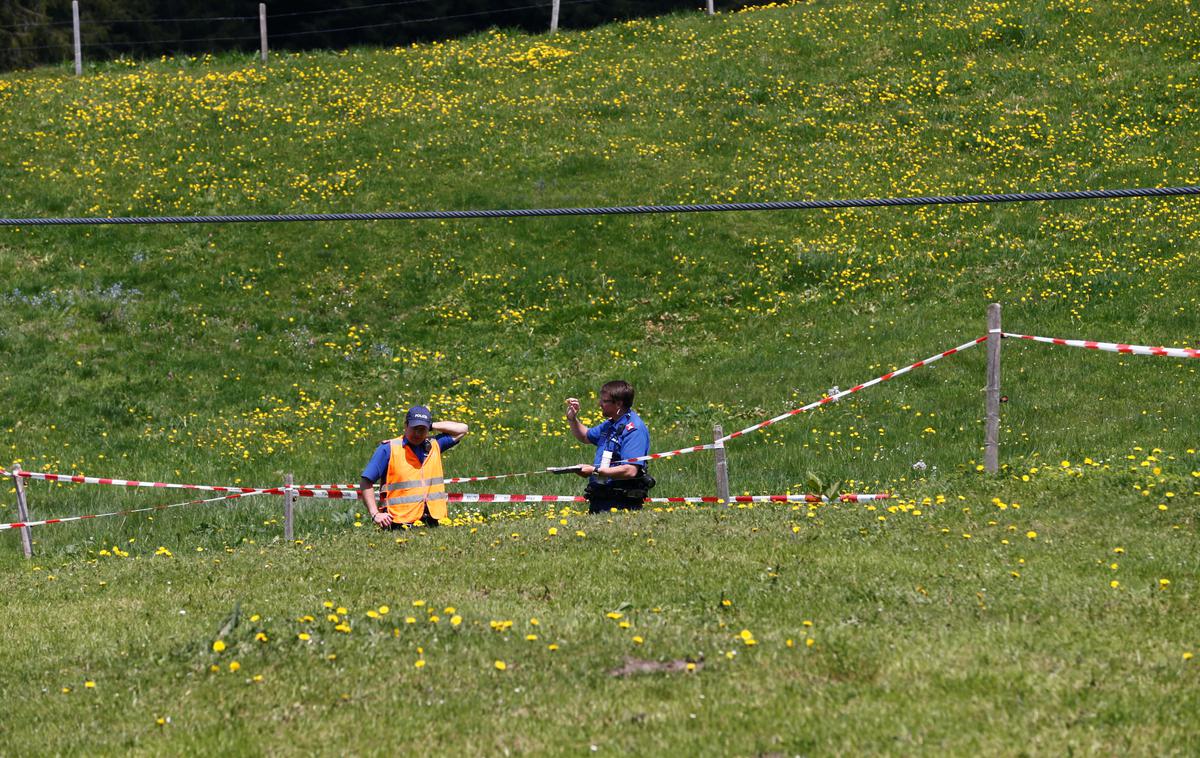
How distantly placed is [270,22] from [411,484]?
42.4 m

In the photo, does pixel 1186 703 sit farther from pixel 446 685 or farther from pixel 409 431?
pixel 409 431

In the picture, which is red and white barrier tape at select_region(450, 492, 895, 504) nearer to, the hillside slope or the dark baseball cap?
the dark baseball cap

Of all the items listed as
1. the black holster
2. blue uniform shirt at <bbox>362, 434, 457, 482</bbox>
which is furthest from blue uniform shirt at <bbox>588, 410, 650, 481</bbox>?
blue uniform shirt at <bbox>362, 434, 457, 482</bbox>

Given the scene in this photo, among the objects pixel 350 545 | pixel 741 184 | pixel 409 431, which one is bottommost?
pixel 350 545

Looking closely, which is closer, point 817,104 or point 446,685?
point 446,685

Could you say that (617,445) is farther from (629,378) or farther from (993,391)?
(629,378)

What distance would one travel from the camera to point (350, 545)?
10383mm

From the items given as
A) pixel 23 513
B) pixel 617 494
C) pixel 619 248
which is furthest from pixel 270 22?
pixel 617 494

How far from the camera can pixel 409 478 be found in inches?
447

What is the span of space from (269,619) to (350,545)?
275 cm

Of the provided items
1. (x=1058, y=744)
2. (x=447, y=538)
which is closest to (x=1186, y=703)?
(x=1058, y=744)

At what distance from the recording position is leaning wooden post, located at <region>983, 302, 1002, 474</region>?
11461mm

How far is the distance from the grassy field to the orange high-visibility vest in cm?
61

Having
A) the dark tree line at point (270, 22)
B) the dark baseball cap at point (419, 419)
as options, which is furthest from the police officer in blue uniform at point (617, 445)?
the dark tree line at point (270, 22)
